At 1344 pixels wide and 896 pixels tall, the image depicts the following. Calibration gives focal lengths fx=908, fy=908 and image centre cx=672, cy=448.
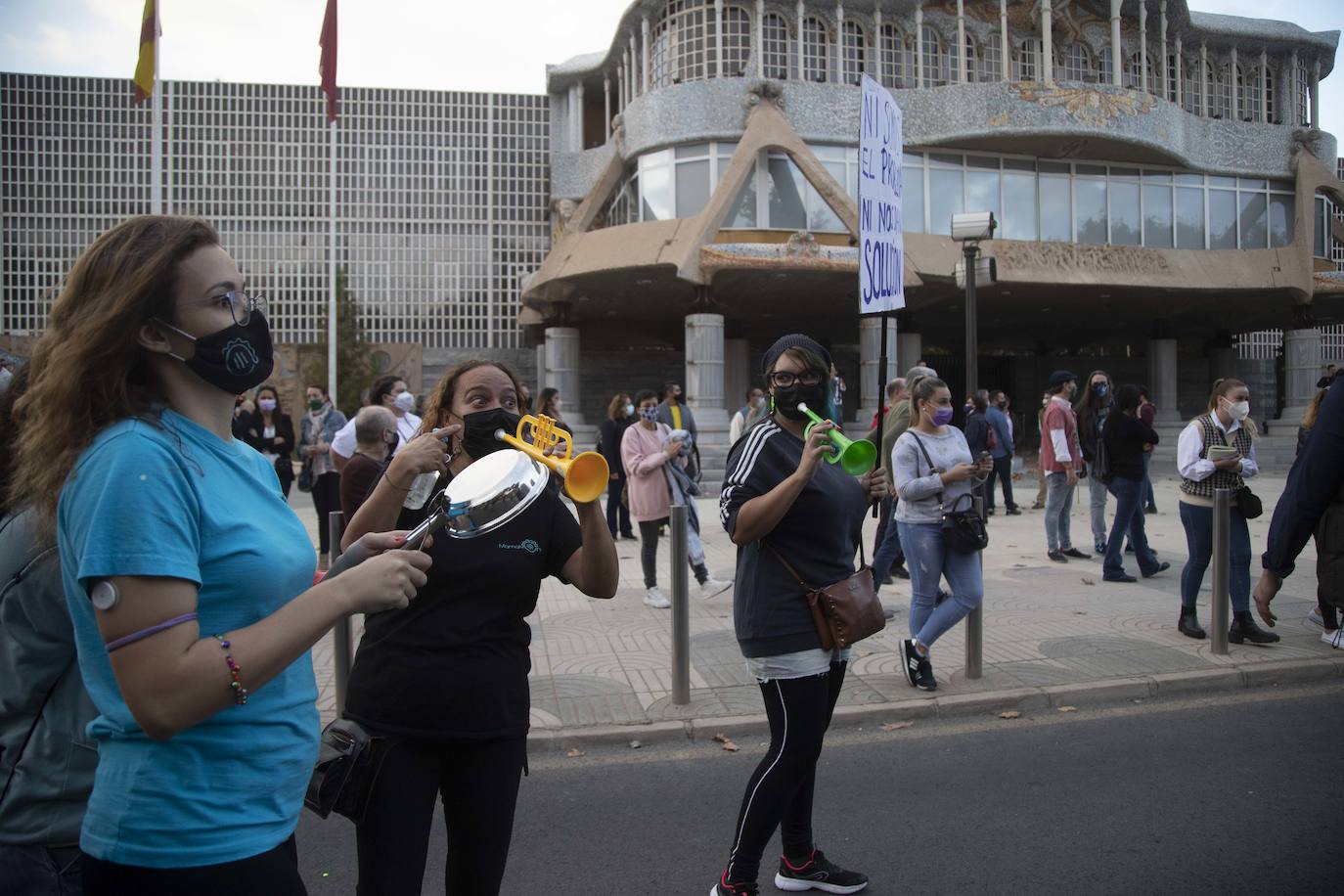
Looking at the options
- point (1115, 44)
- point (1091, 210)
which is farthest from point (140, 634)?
point (1115, 44)

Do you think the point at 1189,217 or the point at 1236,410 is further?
the point at 1189,217

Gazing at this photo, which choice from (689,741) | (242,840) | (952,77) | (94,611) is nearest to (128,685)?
(94,611)

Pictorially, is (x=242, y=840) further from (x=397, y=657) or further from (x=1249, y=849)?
(x=1249, y=849)

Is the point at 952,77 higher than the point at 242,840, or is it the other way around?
the point at 952,77

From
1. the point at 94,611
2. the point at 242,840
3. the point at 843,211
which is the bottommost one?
the point at 242,840

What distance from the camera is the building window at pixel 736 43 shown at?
23422 millimetres

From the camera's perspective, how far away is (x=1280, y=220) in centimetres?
2770

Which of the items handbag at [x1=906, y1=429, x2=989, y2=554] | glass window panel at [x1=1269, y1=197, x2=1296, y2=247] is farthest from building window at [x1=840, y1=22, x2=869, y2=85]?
handbag at [x1=906, y1=429, x2=989, y2=554]

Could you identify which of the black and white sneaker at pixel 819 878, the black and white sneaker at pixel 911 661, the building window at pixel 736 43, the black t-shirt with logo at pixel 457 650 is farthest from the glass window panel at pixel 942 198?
the black t-shirt with logo at pixel 457 650

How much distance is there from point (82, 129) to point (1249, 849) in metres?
38.4

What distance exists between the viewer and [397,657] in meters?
2.49

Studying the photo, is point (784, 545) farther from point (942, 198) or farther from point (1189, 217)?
point (1189, 217)

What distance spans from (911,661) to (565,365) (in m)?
21.2

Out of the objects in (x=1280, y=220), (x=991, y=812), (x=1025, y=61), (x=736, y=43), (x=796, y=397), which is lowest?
(x=991, y=812)
